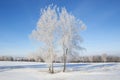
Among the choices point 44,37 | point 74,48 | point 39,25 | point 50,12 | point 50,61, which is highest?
point 50,12

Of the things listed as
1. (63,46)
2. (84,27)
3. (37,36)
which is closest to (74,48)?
(63,46)

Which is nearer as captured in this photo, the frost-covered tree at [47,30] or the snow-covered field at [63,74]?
the snow-covered field at [63,74]

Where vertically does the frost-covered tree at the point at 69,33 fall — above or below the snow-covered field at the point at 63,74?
above

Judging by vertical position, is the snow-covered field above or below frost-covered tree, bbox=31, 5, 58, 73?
below

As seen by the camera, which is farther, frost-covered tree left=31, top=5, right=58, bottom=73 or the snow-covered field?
frost-covered tree left=31, top=5, right=58, bottom=73

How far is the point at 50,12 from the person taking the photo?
106 ft

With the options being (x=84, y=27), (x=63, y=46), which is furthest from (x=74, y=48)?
(x=84, y=27)

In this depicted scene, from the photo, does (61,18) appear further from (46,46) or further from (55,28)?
(46,46)

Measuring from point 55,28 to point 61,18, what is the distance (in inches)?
83.6

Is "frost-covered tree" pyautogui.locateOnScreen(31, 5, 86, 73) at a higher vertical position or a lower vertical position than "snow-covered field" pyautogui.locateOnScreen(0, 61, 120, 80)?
higher

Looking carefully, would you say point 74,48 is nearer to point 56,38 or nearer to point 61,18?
Result: point 56,38

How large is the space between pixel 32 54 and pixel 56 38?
5402 mm

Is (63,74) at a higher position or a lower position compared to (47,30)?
lower

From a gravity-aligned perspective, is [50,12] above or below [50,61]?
above
